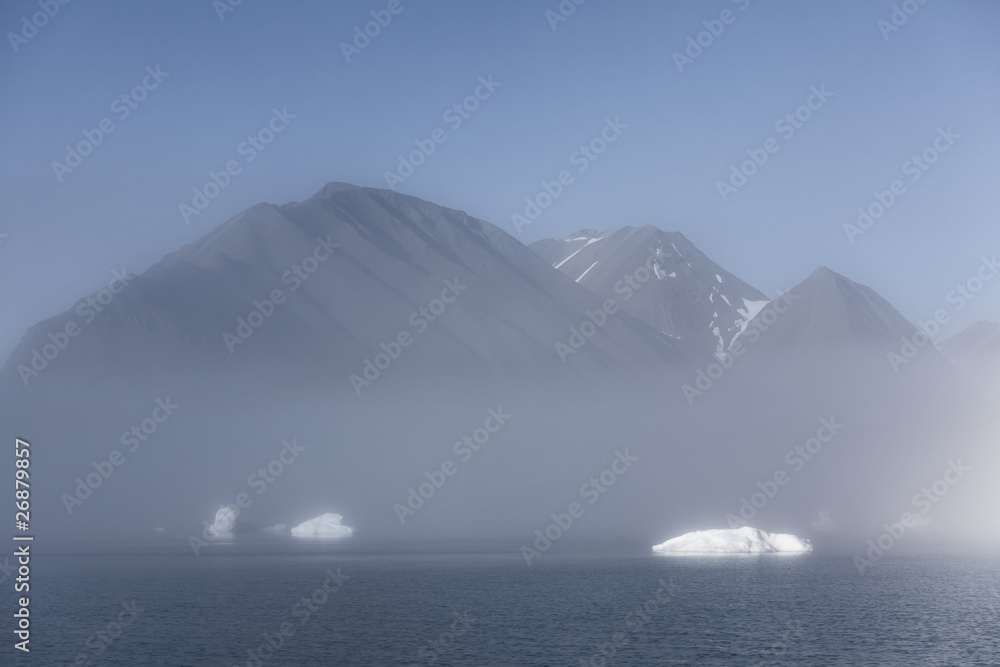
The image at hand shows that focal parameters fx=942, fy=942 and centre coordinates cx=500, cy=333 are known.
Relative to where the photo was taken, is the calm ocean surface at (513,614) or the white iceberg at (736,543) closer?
the calm ocean surface at (513,614)

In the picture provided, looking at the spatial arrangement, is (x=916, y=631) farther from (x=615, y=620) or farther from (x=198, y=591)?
(x=198, y=591)

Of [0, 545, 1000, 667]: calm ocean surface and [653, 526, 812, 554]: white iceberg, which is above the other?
[653, 526, 812, 554]: white iceberg

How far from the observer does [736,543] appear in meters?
164

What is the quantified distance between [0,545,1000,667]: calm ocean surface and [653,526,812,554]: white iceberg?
65.3 feet

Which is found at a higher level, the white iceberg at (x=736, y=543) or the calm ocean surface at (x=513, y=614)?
the white iceberg at (x=736, y=543)

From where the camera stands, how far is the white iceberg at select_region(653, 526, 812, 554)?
538 feet

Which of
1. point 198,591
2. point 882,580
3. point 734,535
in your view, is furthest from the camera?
point 734,535

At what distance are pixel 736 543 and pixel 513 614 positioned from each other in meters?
87.4

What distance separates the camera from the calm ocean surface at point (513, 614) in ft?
222

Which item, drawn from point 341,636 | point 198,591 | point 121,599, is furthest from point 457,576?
point 341,636

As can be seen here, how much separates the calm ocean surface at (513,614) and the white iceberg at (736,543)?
19906mm

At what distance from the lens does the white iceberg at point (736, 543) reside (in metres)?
164

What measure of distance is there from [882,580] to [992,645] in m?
52.3

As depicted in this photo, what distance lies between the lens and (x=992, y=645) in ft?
232
